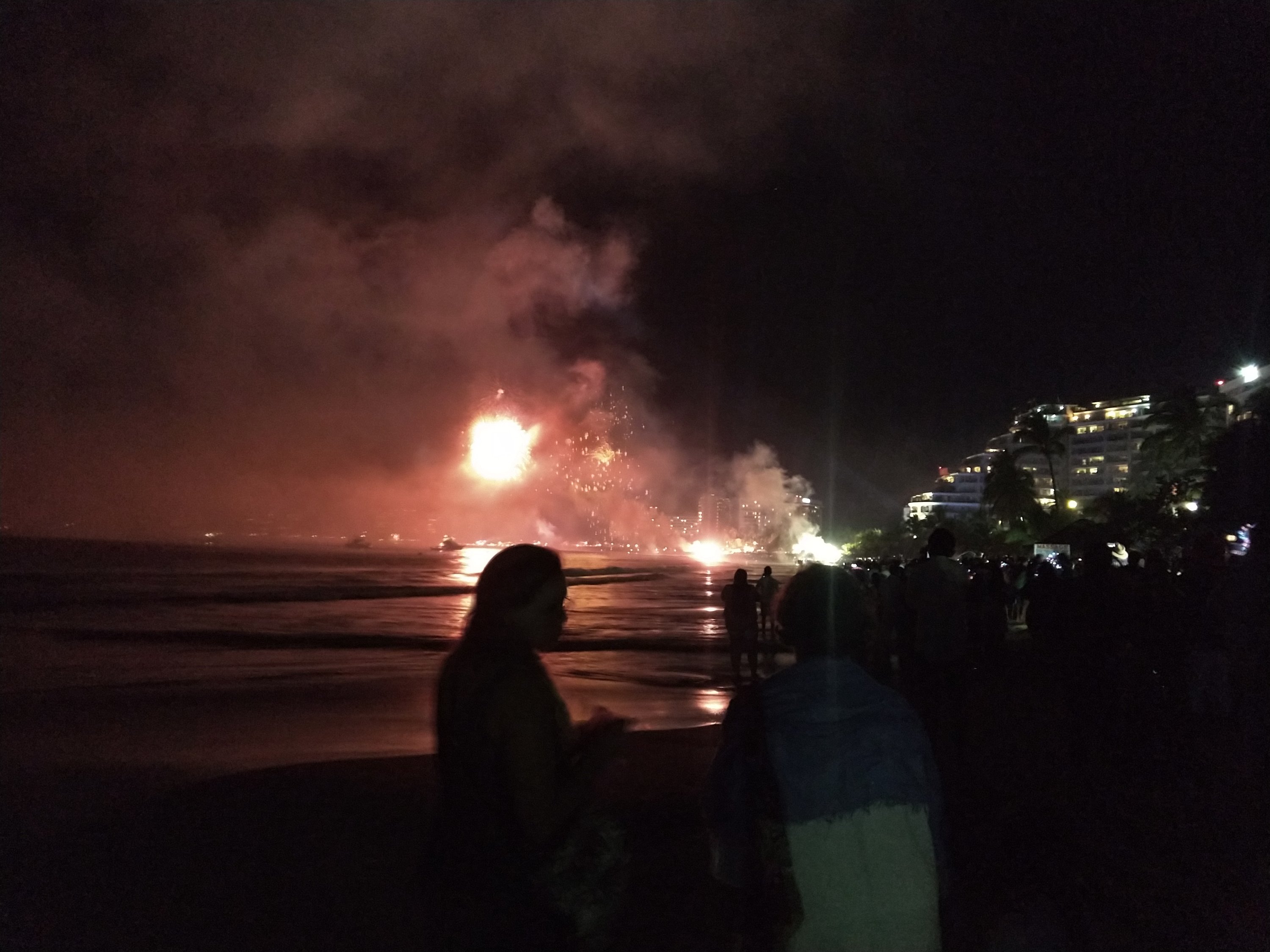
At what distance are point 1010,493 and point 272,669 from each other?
75.3 meters

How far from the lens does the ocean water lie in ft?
31.0

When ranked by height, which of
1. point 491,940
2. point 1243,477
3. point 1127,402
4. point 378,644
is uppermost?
point 1127,402

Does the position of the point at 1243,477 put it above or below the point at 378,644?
above

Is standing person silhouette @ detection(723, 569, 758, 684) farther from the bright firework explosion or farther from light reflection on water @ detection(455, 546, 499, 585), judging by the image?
the bright firework explosion

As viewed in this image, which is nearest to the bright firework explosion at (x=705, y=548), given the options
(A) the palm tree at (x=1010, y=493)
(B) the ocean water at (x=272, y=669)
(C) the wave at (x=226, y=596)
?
(A) the palm tree at (x=1010, y=493)

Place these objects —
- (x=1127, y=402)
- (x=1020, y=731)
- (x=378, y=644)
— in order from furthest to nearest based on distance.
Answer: (x=1127, y=402) < (x=378, y=644) < (x=1020, y=731)

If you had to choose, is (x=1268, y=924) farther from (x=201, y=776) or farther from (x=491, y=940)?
(x=201, y=776)

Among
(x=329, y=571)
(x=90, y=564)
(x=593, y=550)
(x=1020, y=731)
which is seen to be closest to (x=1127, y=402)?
(x=593, y=550)

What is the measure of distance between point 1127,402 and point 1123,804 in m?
147

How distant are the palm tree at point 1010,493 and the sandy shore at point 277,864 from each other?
79.2 metres

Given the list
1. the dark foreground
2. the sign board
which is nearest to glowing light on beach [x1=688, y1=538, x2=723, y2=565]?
the sign board

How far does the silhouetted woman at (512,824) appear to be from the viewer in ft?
6.64

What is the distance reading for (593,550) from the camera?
6442 inches

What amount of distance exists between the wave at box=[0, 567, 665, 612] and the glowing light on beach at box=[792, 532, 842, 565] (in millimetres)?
81168
